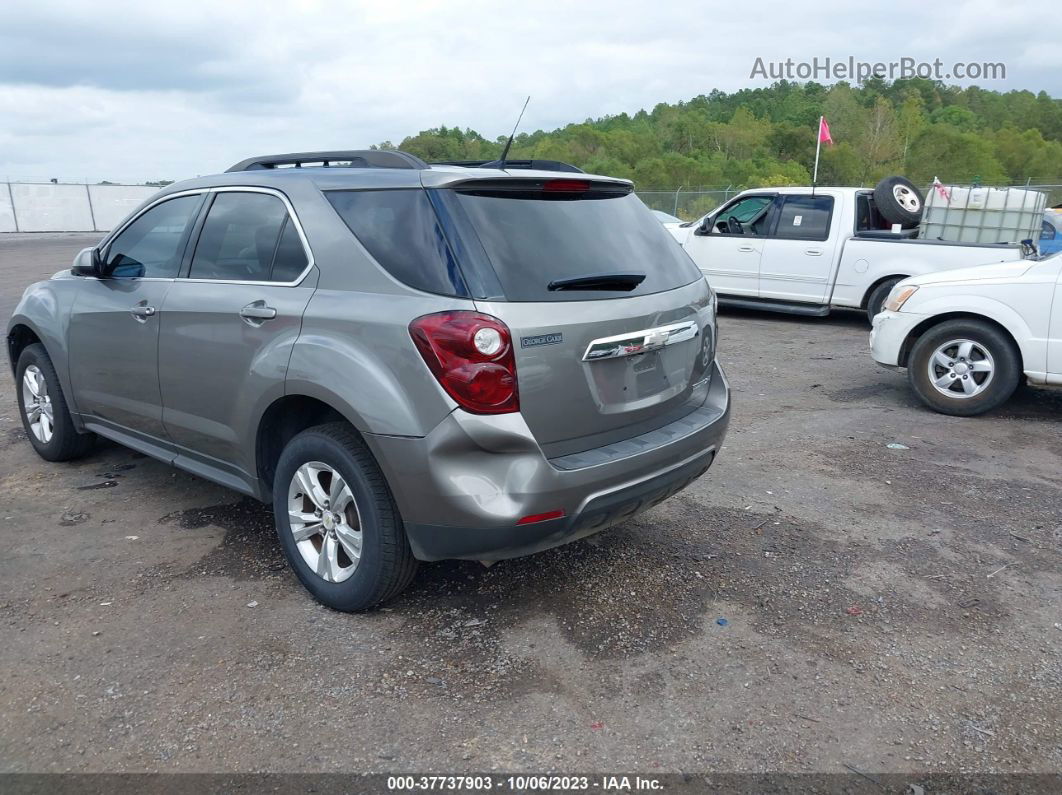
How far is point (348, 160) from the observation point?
3.95 meters

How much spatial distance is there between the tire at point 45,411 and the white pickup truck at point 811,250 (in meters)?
8.80

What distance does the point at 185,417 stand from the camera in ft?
13.2

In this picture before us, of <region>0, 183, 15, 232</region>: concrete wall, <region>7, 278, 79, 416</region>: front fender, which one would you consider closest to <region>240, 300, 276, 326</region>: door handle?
<region>7, 278, 79, 416</region>: front fender

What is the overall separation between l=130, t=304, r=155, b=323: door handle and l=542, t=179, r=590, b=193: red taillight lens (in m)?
2.09

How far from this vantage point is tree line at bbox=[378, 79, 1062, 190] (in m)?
53.9

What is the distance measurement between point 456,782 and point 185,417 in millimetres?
2313

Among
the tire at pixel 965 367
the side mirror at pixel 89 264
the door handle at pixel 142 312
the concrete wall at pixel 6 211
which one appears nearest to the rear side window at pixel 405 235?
the door handle at pixel 142 312

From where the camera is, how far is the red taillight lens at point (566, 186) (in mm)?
3391

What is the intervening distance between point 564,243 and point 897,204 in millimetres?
Answer: 9164

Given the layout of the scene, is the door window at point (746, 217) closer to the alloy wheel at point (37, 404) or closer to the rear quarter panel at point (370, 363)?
the alloy wheel at point (37, 404)

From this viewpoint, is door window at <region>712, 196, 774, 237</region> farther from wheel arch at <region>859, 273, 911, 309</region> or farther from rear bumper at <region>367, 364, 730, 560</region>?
rear bumper at <region>367, 364, 730, 560</region>

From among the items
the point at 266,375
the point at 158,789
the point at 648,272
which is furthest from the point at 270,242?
the point at 158,789

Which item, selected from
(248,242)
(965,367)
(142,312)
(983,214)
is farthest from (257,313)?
(983,214)

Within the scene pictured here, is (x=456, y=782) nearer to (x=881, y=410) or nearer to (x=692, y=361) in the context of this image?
(x=692, y=361)
